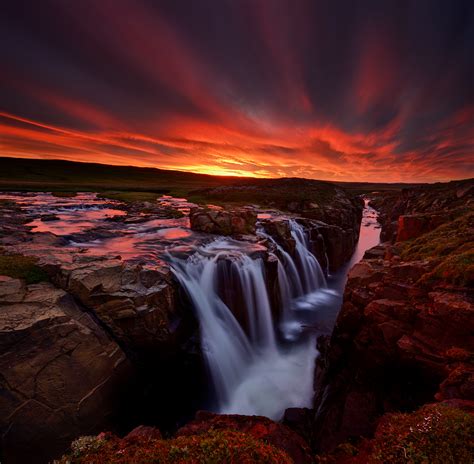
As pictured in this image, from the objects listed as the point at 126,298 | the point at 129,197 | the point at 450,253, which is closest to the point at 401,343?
the point at 450,253

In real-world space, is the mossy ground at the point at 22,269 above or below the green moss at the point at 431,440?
below

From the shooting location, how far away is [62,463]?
10.2 feet

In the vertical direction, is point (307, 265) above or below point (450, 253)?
below

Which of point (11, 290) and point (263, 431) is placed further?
point (11, 290)

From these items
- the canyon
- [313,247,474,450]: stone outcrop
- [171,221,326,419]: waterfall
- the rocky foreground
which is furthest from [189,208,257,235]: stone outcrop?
[313,247,474,450]: stone outcrop

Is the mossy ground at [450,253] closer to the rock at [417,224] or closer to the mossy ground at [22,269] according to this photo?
the rock at [417,224]

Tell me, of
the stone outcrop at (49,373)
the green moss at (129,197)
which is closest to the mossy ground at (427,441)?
the stone outcrop at (49,373)

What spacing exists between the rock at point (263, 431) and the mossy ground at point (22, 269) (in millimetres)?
6947

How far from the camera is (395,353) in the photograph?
7473mm

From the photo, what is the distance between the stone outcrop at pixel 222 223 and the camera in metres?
19.2

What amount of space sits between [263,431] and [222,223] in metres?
15.2

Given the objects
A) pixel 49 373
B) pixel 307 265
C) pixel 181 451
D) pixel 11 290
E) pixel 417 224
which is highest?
pixel 417 224

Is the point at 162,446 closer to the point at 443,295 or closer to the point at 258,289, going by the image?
the point at 443,295

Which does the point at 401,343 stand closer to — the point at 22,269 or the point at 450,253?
the point at 450,253
